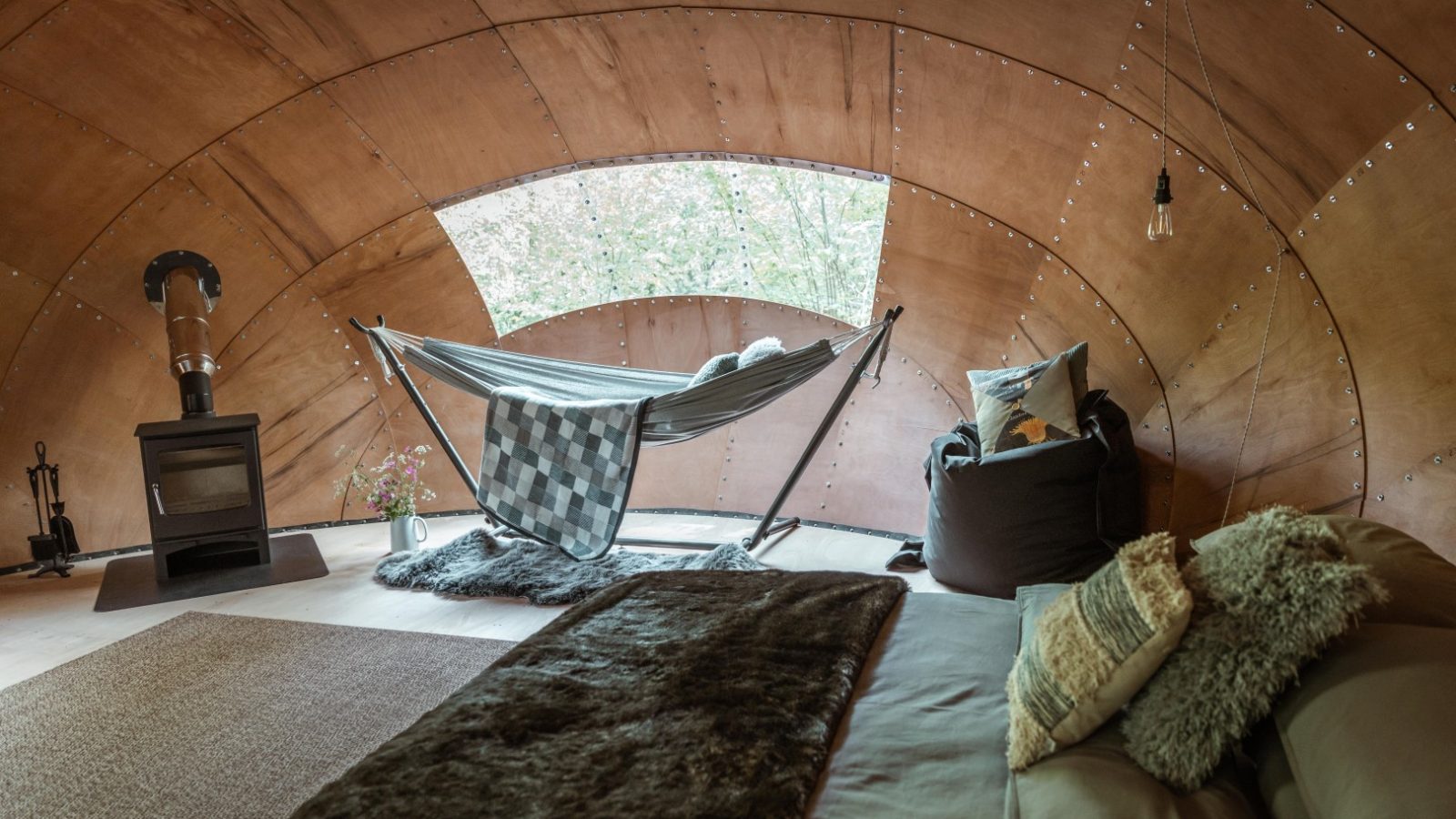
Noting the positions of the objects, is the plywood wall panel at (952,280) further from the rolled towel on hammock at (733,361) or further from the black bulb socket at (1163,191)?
the black bulb socket at (1163,191)

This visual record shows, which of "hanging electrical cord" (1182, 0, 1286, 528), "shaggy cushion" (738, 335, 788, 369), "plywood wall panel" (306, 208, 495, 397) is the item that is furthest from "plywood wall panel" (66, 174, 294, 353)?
"hanging electrical cord" (1182, 0, 1286, 528)

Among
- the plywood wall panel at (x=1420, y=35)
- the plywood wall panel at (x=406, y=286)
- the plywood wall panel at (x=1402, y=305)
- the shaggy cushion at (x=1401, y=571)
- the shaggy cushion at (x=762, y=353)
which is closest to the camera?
the shaggy cushion at (x=1401, y=571)

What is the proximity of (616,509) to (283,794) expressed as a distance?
172cm

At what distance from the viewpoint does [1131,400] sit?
3340 millimetres

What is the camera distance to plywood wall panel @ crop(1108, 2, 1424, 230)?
2.39 metres

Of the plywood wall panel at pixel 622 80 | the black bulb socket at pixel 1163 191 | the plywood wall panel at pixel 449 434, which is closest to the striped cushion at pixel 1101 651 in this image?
the black bulb socket at pixel 1163 191

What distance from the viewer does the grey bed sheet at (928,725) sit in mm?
1188

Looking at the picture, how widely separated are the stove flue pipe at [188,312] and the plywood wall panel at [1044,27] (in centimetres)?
321

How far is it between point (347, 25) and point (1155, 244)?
10.8ft

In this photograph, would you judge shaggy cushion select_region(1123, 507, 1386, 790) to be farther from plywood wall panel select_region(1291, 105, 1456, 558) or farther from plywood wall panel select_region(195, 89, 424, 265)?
plywood wall panel select_region(195, 89, 424, 265)

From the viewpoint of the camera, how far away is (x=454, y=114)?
14.2 ft

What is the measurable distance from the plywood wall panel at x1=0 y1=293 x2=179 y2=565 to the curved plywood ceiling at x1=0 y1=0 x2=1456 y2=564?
1 cm

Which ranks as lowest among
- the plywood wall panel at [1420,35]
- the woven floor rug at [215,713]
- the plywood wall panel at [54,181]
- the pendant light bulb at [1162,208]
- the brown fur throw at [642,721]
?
the woven floor rug at [215,713]

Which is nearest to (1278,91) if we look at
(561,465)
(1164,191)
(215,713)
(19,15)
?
(1164,191)
